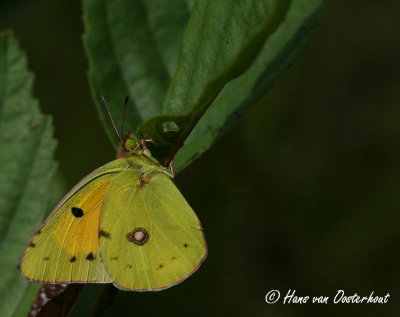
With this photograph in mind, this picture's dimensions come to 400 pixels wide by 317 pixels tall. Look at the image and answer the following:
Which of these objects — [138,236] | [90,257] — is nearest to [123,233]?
[138,236]

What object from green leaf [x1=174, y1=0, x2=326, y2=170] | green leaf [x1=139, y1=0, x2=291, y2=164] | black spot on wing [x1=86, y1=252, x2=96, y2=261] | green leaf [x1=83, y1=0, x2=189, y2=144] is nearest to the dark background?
black spot on wing [x1=86, y1=252, x2=96, y2=261]

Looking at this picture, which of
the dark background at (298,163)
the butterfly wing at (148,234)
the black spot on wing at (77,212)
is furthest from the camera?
the dark background at (298,163)

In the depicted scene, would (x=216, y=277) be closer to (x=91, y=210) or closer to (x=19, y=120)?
(x=91, y=210)

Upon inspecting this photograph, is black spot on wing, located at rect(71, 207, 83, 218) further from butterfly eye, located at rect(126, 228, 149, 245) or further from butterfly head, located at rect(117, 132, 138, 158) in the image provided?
butterfly head, located at rect(117, 132, 138, 158)

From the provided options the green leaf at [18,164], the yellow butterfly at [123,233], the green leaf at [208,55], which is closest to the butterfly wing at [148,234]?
the yellow butterfly at [123,233]

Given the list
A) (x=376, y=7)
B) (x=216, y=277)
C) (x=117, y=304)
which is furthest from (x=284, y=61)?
(x=376, y=7)

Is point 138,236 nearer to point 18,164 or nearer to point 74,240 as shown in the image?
point 74,240

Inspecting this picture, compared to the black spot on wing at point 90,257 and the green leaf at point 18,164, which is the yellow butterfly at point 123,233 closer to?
the black spot on wing at point 90,257
